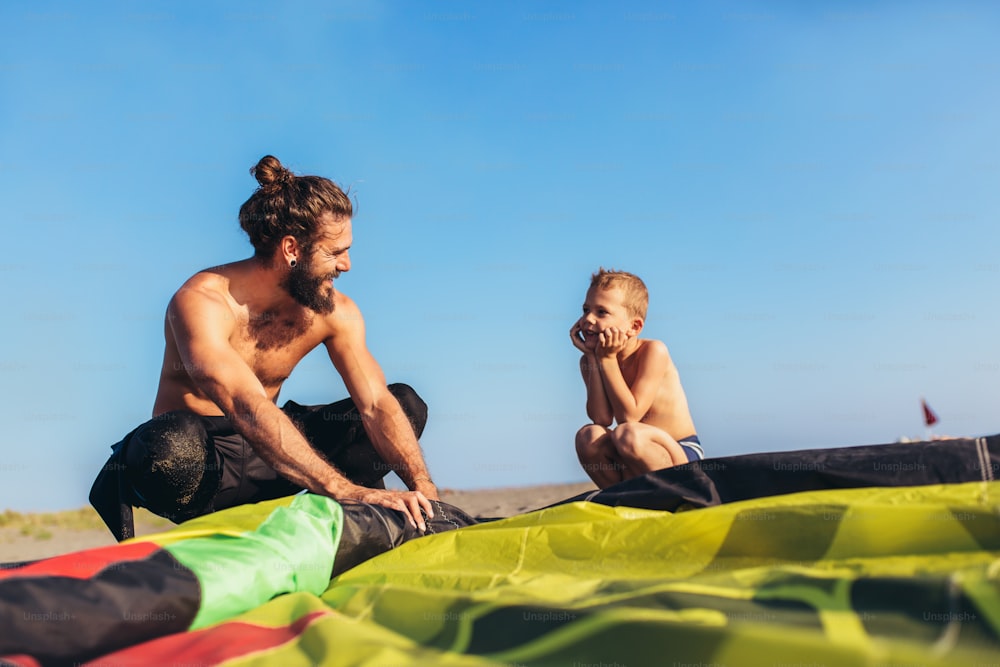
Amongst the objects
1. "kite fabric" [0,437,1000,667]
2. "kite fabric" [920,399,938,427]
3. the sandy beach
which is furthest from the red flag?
"kite fabric" [0,437,1000,667]

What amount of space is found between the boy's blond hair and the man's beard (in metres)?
1.58

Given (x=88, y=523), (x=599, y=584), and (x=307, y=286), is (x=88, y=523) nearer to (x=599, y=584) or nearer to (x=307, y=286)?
(x=307, y=286)

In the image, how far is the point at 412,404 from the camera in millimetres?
4730

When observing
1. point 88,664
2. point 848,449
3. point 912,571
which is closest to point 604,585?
point 912,571

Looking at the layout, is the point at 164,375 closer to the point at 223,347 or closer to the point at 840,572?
the point at 223,347

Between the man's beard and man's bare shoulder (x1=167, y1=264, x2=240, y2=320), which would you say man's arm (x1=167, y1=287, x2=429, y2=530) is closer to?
man's bare shoulder (x1=167, y1=264, x2=240, y2=320)

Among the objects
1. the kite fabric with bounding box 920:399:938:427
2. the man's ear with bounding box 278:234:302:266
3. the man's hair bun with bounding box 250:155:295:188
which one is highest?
the man's hair bun with bounding box 250:155:295:188

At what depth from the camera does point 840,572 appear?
1714mm

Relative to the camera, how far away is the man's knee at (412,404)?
4.70 m

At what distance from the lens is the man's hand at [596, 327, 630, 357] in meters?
4.46

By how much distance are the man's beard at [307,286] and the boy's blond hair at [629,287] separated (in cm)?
158

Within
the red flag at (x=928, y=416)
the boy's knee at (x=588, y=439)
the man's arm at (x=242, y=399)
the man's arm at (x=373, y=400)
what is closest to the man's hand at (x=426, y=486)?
the man's arm at (x=373, y=400)

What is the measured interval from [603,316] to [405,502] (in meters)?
2.06

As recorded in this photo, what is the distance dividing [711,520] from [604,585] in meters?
0.46
